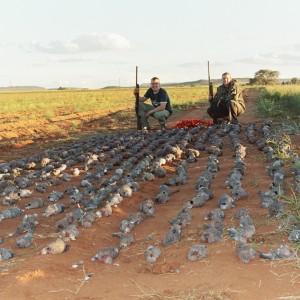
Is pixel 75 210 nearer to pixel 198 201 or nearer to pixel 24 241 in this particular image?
pixel 24 241

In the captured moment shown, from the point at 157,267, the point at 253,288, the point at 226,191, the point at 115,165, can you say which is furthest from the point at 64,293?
the point at 115,165

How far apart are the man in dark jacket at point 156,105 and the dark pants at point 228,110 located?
1290mm

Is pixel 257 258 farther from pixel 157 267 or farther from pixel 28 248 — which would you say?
pixel 28 248

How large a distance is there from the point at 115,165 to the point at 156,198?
283 cm

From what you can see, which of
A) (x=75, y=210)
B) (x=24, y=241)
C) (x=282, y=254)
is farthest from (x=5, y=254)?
(x=282, y=254)

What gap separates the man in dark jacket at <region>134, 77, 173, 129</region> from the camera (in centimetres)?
1246

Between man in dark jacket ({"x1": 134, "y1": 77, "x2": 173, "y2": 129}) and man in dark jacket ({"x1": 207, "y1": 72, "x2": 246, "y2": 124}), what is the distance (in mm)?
1280

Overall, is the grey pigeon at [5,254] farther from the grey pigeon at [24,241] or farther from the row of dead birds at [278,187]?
the row of dead birds at [278,187]

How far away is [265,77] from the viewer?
299 ft

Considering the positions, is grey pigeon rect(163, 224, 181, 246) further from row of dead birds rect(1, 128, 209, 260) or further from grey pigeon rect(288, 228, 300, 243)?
grey pigeon rect(288, 228, 300, 243)

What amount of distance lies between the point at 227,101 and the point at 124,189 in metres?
6.67

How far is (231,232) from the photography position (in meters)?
4.29

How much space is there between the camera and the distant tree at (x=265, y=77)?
89.2 meters

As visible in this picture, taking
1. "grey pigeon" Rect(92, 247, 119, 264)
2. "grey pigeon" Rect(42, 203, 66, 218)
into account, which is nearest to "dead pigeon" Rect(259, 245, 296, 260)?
"grey pigeon" Rect(92, 247, 119, 264)
